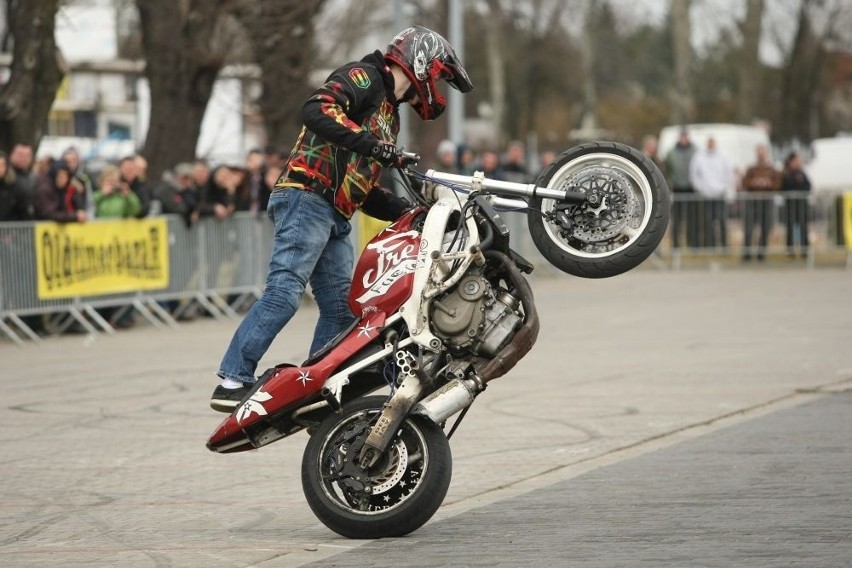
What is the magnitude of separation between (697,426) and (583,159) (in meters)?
3.39

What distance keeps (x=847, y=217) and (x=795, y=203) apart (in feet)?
2.49

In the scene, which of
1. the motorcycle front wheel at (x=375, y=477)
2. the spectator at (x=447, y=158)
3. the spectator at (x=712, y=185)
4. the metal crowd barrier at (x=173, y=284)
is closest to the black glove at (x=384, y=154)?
the motorcycle front wheel at (x=375, y=477)

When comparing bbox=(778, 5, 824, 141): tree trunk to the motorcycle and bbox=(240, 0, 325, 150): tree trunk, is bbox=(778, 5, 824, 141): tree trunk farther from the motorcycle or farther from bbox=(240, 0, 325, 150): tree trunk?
the motorcycle

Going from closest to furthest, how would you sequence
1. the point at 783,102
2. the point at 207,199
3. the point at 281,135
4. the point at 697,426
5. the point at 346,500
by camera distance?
the point at 346,500, the point at 697,426, the point at 207,199, the point at 281,135, the point at 783,102

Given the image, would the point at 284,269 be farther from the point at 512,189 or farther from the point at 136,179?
the point at 136,179

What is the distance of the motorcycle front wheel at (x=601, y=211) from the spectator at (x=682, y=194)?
17789 mm

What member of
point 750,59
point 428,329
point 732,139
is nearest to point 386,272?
point 428,329

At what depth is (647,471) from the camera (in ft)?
26.2

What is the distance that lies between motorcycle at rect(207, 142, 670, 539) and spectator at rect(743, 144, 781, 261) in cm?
1780

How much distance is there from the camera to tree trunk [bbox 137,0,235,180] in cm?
2162

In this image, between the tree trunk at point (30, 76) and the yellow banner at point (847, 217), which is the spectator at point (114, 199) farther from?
the yellow banner at point (847, 217)

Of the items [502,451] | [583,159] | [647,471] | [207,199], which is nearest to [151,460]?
[502,451]

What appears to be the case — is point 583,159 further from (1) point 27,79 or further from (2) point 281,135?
(2) point 281,135

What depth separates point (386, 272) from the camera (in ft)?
21.5
